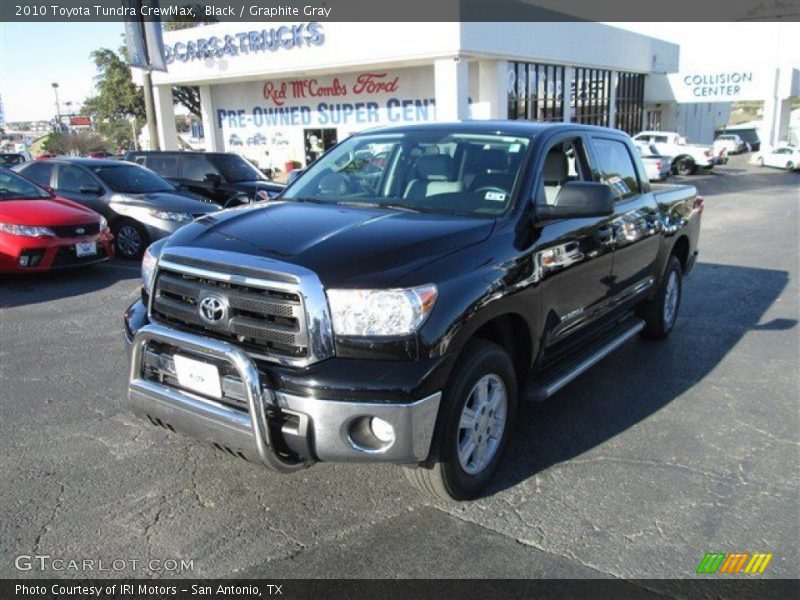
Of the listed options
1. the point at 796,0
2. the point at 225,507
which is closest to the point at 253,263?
the point at 225,507

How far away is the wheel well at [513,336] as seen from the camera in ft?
11.7

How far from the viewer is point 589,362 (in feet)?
14.5

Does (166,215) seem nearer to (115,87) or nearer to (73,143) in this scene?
(115,87)

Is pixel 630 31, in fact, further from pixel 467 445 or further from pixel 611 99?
pixel 467 445

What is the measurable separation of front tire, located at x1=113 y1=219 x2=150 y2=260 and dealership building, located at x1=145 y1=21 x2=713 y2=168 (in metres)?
12.2

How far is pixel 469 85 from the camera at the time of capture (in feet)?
80.3

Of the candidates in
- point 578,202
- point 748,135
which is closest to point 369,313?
point 578,202

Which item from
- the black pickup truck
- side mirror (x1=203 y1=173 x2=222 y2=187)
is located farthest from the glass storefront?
the black pickup truck

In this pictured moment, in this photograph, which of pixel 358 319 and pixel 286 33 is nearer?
pixel 358 319

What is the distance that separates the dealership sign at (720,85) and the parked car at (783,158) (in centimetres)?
642

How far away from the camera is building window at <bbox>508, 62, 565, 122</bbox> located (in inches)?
1003

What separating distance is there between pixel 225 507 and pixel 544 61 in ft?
84.5

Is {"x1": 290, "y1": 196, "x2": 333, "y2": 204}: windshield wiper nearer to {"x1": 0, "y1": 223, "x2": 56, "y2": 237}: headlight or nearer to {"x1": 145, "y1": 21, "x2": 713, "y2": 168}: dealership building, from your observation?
{"x1": 0, "y1": 223, "x2": 56, "y2": 237}: headlight

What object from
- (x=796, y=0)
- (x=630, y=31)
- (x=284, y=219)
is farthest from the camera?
(x=796, y=0)
